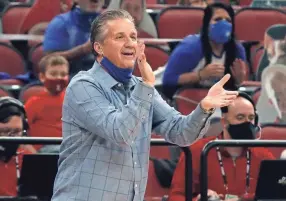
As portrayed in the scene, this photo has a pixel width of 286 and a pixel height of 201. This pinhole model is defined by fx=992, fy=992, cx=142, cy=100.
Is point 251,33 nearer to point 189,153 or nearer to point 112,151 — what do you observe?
point 189,153

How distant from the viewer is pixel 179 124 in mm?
3754

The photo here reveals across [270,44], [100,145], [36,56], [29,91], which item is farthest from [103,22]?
[36,56]

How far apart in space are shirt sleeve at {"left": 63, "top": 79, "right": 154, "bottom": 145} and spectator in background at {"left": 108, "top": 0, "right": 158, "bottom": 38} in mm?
4295

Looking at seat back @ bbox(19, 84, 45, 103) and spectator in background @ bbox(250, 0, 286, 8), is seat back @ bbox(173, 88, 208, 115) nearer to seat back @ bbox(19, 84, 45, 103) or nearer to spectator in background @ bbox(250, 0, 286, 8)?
seat back @ bbox(19, 84, 45, 103)

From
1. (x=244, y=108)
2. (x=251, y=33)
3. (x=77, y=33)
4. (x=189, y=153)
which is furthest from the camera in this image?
(x=251, y=33)

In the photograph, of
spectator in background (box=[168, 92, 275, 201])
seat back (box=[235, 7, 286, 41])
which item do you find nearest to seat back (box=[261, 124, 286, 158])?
spectator in background (box=[168, 92, 275, 201])

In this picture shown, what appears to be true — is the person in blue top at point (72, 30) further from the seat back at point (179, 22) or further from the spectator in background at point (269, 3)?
the spectator in background at point (269, 3)

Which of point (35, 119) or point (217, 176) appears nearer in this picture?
point (217, 176)

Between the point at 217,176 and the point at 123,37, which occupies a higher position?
the point at 123,37

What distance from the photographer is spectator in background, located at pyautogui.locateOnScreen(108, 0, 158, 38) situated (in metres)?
7.95

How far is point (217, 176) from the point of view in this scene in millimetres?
5535

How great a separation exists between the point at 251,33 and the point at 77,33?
1.93 m

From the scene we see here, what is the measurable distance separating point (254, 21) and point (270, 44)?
1.18 metres

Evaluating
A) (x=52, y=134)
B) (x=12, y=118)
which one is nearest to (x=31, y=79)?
(x=52, y=134)
